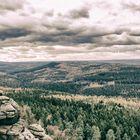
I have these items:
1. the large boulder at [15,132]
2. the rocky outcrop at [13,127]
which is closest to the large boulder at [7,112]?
the rocky outcrop at [13,127]

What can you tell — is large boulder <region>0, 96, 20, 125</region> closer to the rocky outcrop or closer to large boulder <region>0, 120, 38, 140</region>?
the rocky outcrop

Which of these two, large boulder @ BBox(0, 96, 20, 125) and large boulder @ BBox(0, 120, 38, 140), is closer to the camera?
large boulder @ BBox(0, 120, 38, 140)

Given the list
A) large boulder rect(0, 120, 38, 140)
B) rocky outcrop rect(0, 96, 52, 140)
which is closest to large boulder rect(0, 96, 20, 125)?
rocky outcrop rect(0, 96, 52, 140)

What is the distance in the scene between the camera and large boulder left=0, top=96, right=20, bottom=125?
6491 inches

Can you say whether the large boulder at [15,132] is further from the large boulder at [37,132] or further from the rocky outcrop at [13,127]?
the large boulder at [37,132]

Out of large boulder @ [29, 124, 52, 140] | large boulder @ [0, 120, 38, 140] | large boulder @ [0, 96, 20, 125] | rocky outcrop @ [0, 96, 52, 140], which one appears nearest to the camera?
large boulder @ [0, 120, 38, 140]

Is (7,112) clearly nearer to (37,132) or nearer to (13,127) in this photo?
(13,127)

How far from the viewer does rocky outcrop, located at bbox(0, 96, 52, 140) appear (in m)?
160

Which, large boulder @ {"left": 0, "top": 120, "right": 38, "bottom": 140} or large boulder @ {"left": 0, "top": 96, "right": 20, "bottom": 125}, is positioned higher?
large boulder @ {"left": 0, "top": 96, "right": 20, "bottom": 125}

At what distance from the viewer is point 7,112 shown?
166625 millimetres

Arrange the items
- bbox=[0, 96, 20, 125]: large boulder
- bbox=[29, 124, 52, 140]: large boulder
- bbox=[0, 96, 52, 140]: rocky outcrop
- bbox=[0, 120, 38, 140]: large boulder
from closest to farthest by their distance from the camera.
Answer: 1. bbox=[0, 120, 38, 140]: large boulder
2. bbox=[0, 96, 52, 140]: rocky outcrop
3. bbox=[0, 96, 20, 125]: large boulder
4. bbox=[29, 124, 52, 140]: large boulder

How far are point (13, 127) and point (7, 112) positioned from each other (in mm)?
8211

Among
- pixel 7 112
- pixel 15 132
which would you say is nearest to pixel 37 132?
pixel 15 132

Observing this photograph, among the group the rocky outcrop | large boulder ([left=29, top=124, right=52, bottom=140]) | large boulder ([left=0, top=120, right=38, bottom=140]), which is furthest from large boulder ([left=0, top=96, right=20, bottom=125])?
large boulder ([left=29, top=124, right=52, bottom=140])
